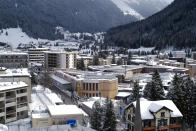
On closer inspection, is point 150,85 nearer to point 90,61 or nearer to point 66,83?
point 66,83

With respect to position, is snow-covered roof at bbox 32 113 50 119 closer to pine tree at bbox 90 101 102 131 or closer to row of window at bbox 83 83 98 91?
pine tree at bbox 90 101 102 131

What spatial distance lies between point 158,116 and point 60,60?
54402 mm

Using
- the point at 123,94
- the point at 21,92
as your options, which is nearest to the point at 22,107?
the point at 21,92

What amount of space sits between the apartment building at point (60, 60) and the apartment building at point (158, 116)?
51.3m

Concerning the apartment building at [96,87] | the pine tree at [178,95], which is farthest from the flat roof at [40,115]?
the apartment building at [96,87]

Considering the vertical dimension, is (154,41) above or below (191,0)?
below

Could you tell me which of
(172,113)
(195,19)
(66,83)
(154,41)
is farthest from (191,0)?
(172,113)

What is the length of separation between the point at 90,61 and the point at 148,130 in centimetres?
6828

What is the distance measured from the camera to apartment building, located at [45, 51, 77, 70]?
3204 inches

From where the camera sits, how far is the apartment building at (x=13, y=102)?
30.8 m

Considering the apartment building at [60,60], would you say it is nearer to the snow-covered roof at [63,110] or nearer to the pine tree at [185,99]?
the snow-covered roof at [63,110]

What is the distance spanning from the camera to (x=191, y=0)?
645 feet

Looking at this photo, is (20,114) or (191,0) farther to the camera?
(191,0)

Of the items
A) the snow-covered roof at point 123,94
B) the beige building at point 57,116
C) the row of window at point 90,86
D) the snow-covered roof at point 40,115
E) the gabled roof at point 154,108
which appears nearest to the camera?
the beige building at point 57,116
